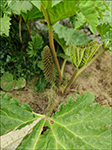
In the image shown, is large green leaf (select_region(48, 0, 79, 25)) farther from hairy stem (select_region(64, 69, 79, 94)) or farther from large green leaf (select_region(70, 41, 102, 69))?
hairy stem (select_region(64, 69, 79, 94))

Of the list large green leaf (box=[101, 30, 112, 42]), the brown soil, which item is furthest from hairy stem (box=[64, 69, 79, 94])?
large green leaf (box=[101, 30, 112, 42])

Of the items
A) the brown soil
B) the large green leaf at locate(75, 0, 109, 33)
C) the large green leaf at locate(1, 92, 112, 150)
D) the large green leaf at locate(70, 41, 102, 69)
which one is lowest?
the large green leaf at locate(1, 92, 112, 150)

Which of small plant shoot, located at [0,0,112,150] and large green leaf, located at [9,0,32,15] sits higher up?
large green leaf, located at [9,0,32,15]

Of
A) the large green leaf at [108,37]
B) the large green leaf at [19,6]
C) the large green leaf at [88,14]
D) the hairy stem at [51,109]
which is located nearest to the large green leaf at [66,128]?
the hairy stem at [51,109]

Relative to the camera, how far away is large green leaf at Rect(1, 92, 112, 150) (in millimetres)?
998

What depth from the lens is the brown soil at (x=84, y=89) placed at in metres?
1.48

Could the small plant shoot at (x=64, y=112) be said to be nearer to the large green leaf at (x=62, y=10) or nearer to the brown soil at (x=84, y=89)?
the large green leaf at (x=62, y=10)

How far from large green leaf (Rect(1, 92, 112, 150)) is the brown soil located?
32cm

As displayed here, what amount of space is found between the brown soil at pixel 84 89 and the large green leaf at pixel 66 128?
0.32 m

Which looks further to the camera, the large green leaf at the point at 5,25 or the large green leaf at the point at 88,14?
the large green leaf at the point at 5,25

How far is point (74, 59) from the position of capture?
3.86ft

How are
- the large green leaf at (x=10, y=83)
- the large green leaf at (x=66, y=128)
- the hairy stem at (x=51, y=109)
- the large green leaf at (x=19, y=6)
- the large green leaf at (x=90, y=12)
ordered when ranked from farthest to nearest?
1. the large green leaf at (x=10, y=83)
2. the hairy stem at (x=51, y=109)
3. the large green leaf at (x=19, y=6)
4. the large green leaf at (x=66, y=128)
5. the large green leaf at (x=90, y=12)

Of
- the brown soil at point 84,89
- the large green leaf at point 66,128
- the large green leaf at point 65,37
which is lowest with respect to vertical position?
the large green leaf at point 66,128

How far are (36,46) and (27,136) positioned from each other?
0.96 metres
